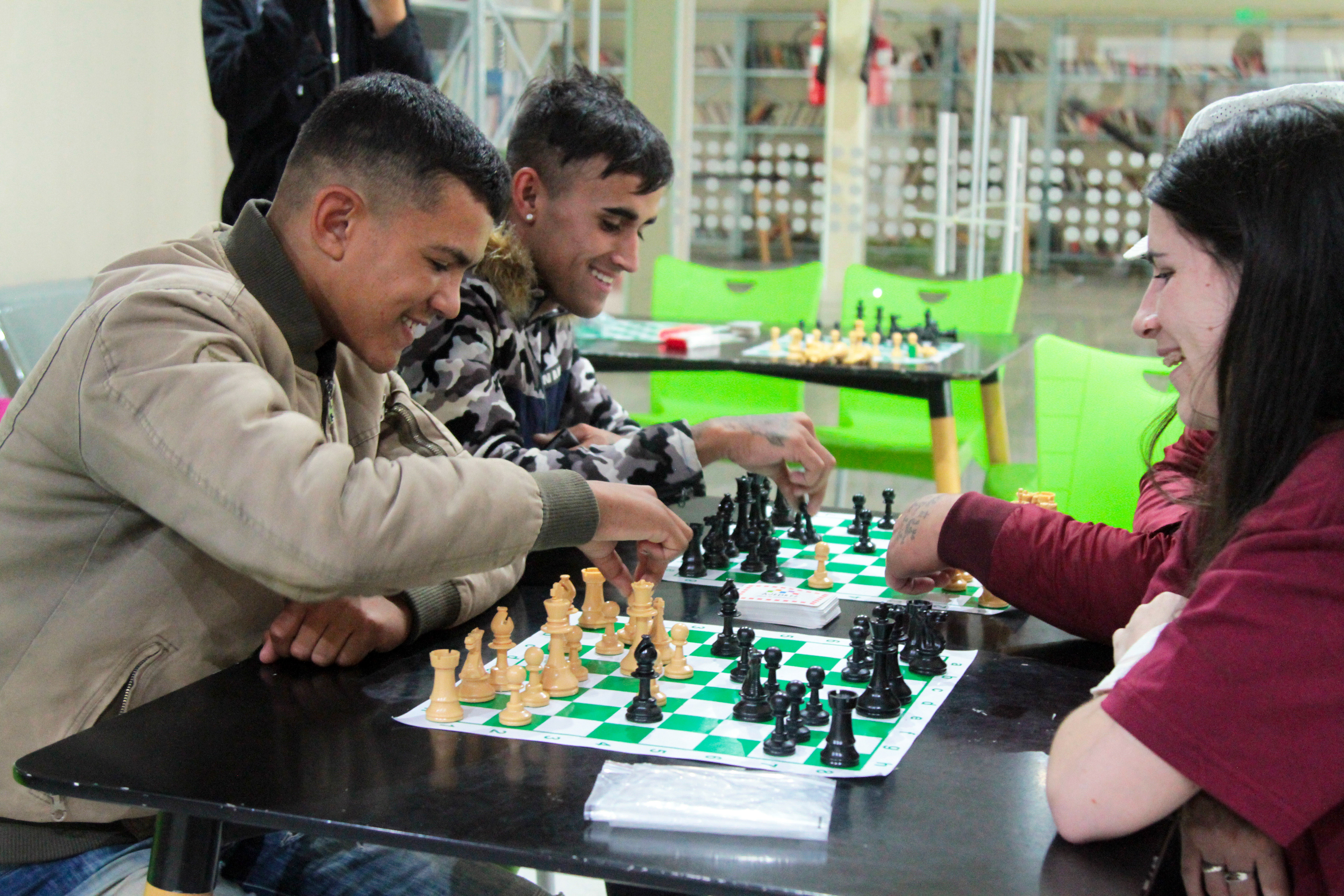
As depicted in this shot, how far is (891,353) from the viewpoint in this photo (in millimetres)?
4172

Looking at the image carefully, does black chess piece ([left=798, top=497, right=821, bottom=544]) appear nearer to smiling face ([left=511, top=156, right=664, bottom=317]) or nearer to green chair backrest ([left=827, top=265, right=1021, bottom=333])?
smiling face ([left=511, top=156, right=664, bottom=317])

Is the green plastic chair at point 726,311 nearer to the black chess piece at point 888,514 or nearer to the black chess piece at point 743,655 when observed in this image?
the black chess piece at point 888,514

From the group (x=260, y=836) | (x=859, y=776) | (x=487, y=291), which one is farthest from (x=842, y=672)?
(x=487, y=291)

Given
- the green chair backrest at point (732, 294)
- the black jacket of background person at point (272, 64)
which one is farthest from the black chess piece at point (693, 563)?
the green chair backrest at point (732, 294)

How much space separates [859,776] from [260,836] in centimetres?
78

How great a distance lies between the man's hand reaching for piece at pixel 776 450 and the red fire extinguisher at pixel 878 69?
6.37 m

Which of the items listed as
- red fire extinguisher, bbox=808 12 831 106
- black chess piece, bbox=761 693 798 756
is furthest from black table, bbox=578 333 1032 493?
red fire extinguisher, bbox=808 12 831 106

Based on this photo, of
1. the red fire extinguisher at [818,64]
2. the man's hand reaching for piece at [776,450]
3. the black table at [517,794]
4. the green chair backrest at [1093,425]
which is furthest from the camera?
the red fire extinguisher at [818,64]

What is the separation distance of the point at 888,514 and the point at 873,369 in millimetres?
1642

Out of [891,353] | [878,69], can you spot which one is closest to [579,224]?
[891,353]

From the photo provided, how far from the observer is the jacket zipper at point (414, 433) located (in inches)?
75.4

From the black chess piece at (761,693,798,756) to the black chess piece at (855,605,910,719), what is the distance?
0.37ft

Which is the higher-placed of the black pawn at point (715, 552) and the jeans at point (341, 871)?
the black pawn at point (715, 552)

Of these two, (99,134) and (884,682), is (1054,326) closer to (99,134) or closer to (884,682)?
(99,134)
